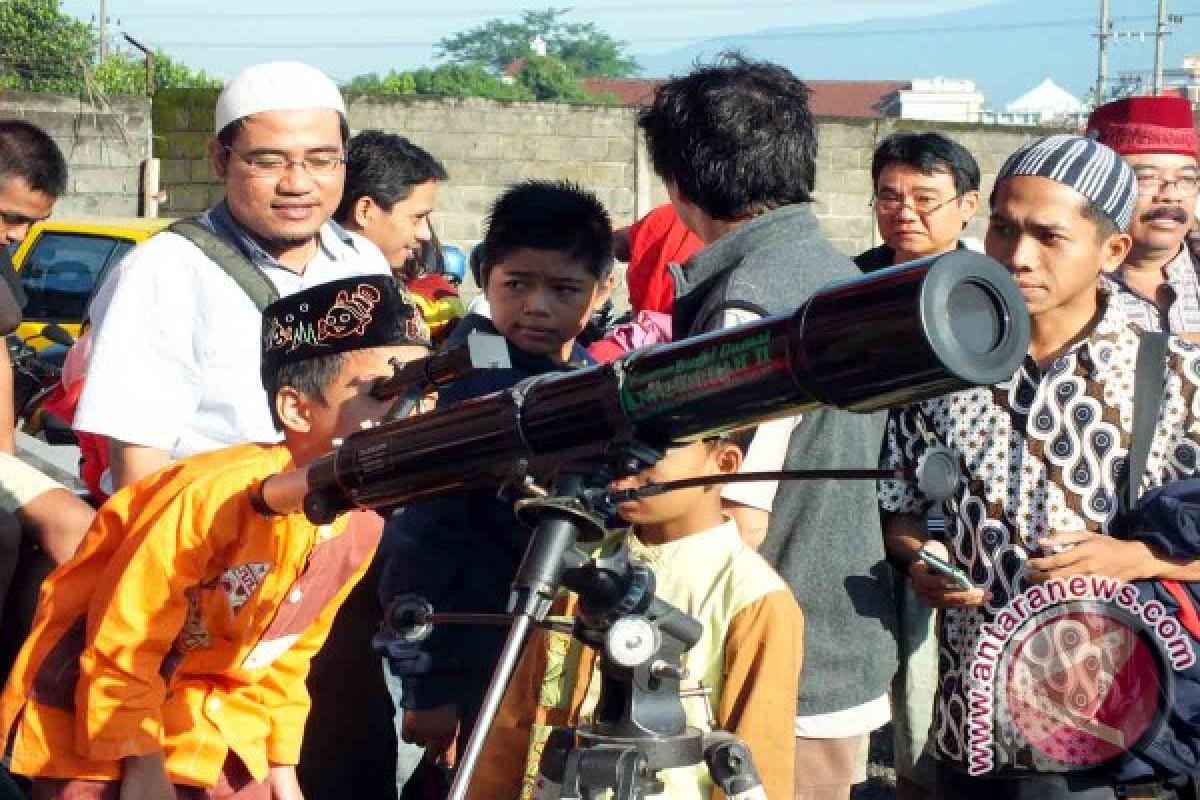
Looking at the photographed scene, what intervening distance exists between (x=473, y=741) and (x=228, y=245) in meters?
2.10

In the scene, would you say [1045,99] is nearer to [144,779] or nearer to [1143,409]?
[1143,409]

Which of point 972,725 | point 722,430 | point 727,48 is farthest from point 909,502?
point 722,430

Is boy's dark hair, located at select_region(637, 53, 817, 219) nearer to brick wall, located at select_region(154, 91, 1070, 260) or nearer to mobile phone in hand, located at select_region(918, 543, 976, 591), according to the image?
mobile phone in hand, located at select_region(918, 543, 976, 591)

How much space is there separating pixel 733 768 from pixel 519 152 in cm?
1203

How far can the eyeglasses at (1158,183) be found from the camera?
4965 mm

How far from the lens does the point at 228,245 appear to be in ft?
12.4

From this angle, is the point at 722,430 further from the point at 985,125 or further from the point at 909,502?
the point at 985,125

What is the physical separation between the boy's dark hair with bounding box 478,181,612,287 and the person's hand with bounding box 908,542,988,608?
3.28 ft

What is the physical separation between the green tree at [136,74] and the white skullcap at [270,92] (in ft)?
99.9

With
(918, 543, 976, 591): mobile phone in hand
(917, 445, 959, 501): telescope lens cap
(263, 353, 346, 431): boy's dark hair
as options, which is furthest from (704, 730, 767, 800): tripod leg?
(263, 353, 346, 431): boy's dark hair

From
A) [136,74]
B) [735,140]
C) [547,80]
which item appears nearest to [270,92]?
[735,140]

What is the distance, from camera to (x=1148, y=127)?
499 cm

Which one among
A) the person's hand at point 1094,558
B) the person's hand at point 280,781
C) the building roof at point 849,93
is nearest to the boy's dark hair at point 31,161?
the person's hand at point 280,781

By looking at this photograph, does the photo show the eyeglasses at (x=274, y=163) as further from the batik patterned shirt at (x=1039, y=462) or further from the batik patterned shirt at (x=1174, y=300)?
the batik patterned shirt at (x=1174, y=300)
